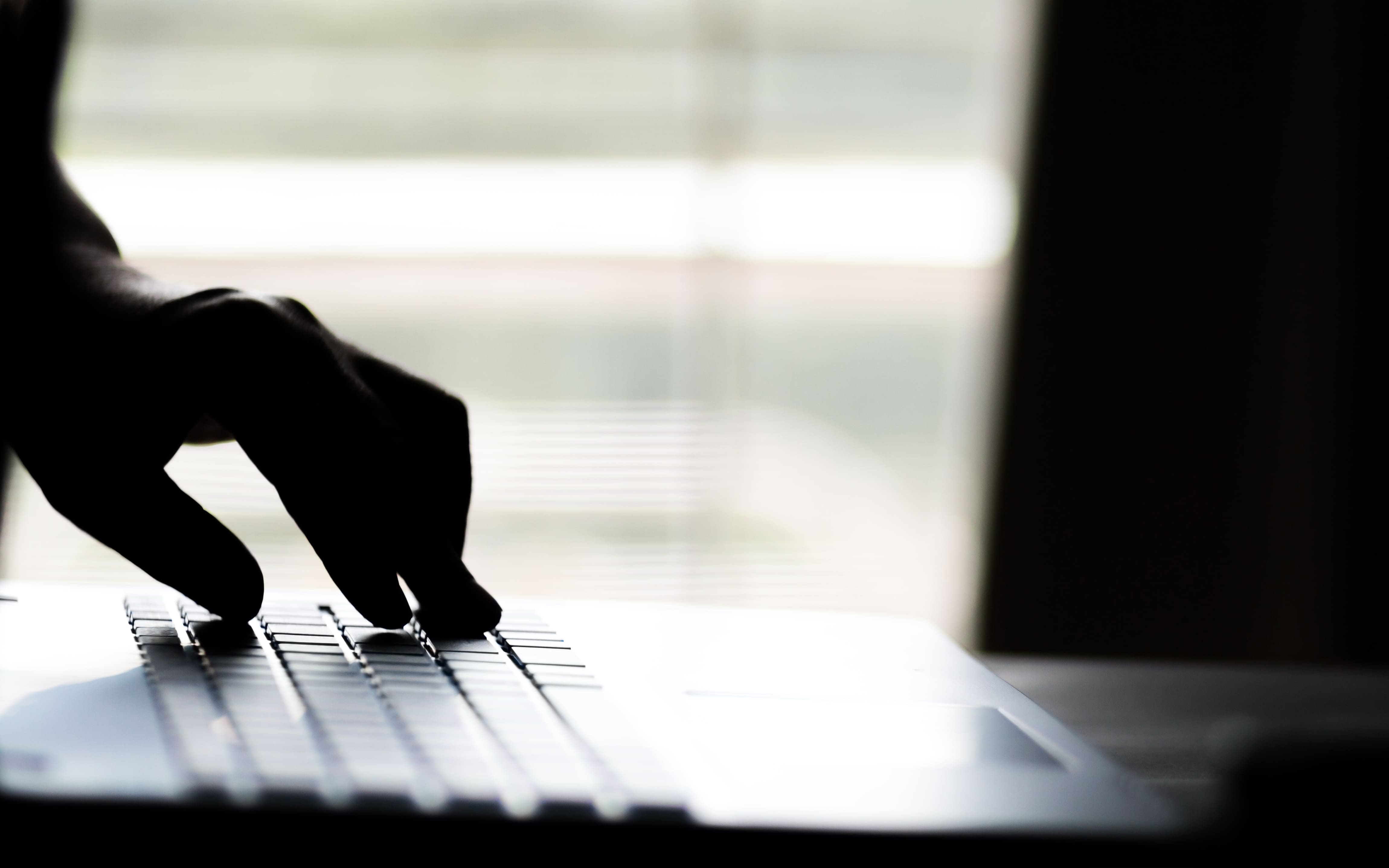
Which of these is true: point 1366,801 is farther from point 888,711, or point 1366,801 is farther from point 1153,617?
point 1153,617

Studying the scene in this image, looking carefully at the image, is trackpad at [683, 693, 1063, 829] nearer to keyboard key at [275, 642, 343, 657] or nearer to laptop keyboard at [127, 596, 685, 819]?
laptop keyboard at [127, 596, 685, 819]

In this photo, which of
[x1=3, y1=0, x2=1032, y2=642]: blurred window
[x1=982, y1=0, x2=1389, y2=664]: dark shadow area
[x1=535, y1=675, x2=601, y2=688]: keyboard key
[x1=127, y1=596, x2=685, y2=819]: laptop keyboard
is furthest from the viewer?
[x1=3, y1=0, x2=1032, y2=642]: blurred window

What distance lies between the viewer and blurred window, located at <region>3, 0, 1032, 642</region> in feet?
7.81

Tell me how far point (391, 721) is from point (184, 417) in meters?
0.25

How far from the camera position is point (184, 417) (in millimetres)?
566

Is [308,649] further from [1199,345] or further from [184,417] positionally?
[1199,345]

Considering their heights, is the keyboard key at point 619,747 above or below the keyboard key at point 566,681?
above

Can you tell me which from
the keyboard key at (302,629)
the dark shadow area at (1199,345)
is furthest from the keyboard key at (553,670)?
the dark shadow area at (1199,345)

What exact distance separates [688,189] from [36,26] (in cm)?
194

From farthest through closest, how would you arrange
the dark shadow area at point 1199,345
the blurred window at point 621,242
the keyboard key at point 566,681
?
the blurred window at point 621,242 → the dark shadow area at point 1199,345 → the keyboard key at point 566,681

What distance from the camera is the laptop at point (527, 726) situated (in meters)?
0.31

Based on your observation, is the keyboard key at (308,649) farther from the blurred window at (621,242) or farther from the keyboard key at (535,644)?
the blurred window at (621,242)

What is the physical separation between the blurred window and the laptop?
73.4 inches

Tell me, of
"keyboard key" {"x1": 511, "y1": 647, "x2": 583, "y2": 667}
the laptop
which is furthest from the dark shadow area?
"keyboard key" {"x1": 511, "y1": 647, "x2": 583, "y2": 667}
